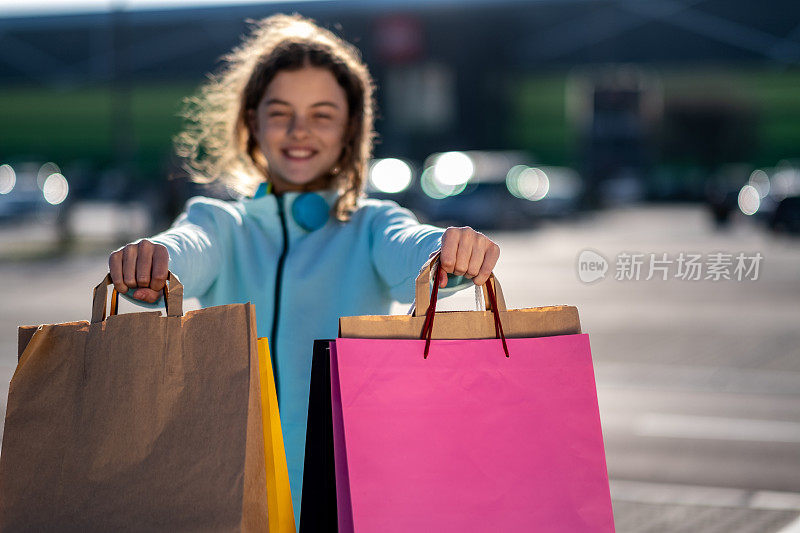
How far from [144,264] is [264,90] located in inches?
28.9

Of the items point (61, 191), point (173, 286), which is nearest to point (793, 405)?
point (173, 286)

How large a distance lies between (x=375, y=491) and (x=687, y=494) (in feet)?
13.1

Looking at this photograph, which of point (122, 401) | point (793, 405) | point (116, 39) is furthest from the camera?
point (116, 39)

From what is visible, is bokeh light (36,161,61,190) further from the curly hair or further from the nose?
the nose

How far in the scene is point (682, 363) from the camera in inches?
358

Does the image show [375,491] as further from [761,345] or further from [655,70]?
[655,70]

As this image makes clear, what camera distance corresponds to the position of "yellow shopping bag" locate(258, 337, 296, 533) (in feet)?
5.72

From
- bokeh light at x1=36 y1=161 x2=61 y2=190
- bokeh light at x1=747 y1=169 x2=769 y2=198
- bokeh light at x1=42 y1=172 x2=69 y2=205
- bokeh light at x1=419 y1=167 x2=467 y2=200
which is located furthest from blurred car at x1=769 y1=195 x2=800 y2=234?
bokeh light at x1=36 y1=161 x2=61 y2=190

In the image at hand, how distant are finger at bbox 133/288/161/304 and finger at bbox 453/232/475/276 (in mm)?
564

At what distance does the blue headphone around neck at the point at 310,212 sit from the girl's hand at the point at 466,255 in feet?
1.81

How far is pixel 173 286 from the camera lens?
5.97ft

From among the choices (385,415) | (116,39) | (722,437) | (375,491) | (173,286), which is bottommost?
(722,437)

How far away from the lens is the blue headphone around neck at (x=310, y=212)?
234 cm

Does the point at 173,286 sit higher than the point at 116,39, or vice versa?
the point at 116,39
